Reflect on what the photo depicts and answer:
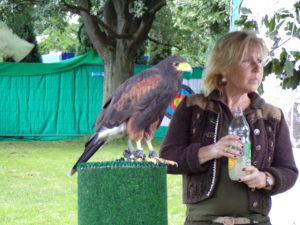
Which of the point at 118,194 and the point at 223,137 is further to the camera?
the point at 223,137

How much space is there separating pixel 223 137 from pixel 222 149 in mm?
51

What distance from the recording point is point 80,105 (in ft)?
48.6

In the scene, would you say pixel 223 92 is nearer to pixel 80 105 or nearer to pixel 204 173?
pixel 204 173

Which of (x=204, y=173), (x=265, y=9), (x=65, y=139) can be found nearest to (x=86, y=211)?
(x=204, y=173)

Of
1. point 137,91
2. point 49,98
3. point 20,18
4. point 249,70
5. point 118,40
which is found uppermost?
point 249,70

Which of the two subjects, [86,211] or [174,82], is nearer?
[86,211]

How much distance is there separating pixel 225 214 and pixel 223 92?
0.50 m

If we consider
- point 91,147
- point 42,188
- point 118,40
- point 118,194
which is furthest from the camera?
point 118,40

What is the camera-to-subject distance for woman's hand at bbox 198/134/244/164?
2008 millimetres

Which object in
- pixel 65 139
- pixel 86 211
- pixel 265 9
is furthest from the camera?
pixel 65 139

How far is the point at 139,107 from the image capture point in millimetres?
2297

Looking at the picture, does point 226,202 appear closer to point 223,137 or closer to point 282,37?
point 223,137

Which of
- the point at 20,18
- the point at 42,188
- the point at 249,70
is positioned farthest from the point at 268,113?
the point at 20,18

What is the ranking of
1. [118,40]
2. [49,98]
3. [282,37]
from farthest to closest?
[49,98]
[118,40]
[282,37]
